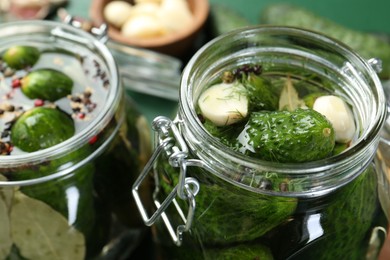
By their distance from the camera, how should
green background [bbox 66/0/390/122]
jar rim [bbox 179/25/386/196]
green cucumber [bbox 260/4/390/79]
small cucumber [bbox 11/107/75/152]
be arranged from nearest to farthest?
→ jar rim [bbox 179/25/386/196]
small cucumber [bbox 11/107/75/152]
green cucumber [bbox 260/4/390/79]
green background [bbox 66/0/390/122]

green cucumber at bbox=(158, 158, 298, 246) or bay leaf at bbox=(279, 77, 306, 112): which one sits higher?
bay leaf at bbox=(279, 77, 306, 112)

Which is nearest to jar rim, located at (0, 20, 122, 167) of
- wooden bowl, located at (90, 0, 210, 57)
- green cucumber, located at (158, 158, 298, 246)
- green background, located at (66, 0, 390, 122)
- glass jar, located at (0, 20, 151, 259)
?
glass jar, located at (0, 20, 151, 259)

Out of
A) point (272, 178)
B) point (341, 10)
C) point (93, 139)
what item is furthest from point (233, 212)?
point (341, 10)

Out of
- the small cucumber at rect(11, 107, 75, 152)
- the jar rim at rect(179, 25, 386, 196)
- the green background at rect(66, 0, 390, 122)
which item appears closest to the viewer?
the jar rim at rect(179, 25, 386, 196)

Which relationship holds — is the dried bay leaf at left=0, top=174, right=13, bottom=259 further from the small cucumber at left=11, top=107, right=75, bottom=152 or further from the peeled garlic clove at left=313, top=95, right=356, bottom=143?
the peeled garlic clove at left=313, top=95, right=356, bottom=143

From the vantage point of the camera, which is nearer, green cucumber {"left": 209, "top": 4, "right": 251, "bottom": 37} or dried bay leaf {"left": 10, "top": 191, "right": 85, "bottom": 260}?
dried bay leaf {"left": 10, "top": 191, "right": 85, "bottom": 260}

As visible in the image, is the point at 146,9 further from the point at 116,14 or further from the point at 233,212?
the point at 233,212

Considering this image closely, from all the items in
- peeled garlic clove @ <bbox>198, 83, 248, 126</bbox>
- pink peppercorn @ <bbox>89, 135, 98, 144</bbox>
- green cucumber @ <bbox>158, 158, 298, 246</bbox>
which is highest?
peeled garlic clove @ <bbox>198, 83, 248, 126</bbox>

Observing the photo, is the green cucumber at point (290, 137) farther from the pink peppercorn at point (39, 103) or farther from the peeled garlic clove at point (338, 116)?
the pink peppercorn at point (39, 103)

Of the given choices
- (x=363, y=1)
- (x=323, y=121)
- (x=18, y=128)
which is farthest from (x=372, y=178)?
(x=363, y=1)
